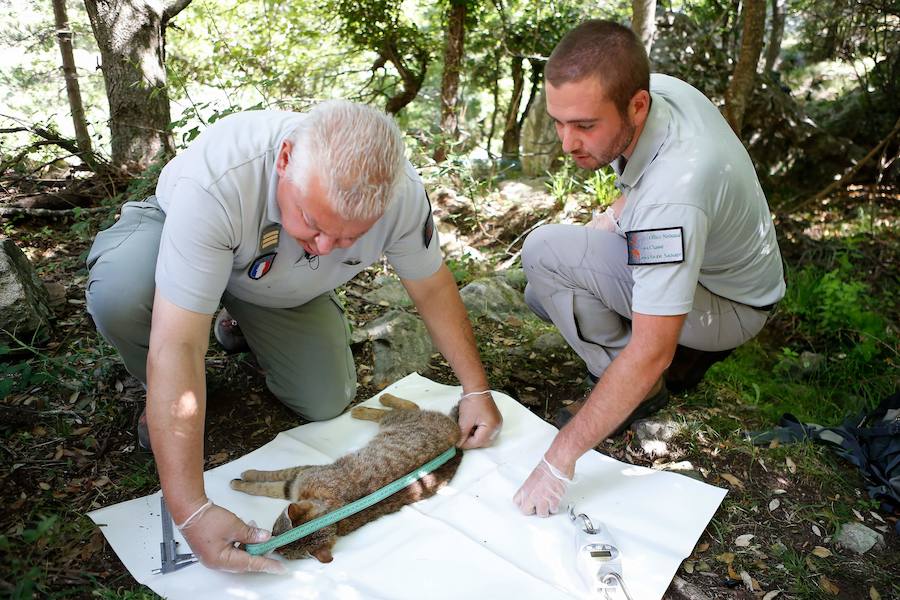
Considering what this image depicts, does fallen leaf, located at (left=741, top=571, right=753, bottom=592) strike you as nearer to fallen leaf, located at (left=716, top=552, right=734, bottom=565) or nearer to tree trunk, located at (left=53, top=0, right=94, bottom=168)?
fallen leaf, located at (left=716, top=552, right=734, bottom=565)

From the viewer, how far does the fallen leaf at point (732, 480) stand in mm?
2857

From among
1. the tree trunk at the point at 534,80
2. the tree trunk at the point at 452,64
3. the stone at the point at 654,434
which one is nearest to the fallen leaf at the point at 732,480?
the stone at the point at 654,434

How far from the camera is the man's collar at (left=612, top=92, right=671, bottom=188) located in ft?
8.55

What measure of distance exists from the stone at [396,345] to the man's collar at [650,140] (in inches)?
68.4

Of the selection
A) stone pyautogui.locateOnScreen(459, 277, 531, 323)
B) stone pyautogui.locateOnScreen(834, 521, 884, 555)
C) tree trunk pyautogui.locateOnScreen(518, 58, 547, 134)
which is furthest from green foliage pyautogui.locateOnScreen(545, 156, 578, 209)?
stone pyautogui.locateOnScreen(834, 521, 884, 555)

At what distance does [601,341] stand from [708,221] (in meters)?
0.95

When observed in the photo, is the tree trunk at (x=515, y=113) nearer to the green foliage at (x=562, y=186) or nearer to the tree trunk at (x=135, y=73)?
the green foliage at (x=562, y=186)

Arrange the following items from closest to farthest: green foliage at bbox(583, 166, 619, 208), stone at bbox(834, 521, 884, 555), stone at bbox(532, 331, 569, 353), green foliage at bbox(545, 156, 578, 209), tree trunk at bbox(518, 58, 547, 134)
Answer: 1. stone at bbox(834, 521, 884, 555)
2. stone at bbox(532, 331, 569, 353)
3. green foliage at bbox(583, 166, 619, 208)
4. green foliage at bbox(545, 156, 578, 209)
5. tree trunk at bbox(518, 58, 547, 134)

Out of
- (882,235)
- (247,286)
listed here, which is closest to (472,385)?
(247,286)

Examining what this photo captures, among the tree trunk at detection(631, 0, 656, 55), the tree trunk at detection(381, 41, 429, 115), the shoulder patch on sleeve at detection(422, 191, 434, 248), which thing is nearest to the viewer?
the shoulder patch on sleeve at detection(422, 191, 434, 248)

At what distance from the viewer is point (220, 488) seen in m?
2.71

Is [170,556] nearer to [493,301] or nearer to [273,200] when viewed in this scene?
[273,200]

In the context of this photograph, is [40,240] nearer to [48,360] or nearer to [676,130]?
[48,360]

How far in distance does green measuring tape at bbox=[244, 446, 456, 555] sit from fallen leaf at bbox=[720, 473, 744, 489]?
48.9 inches
